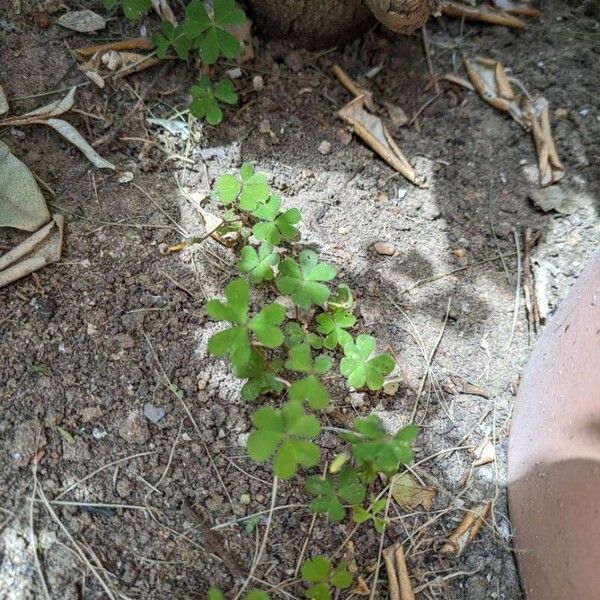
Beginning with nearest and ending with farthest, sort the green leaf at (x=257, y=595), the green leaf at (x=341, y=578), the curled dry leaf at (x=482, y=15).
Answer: the green leaf at (x=257, y=595) < the green leaf at (x=341, y=578) < the curled dry leaf at (x=482, y=15)

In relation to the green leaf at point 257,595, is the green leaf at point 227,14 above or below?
above

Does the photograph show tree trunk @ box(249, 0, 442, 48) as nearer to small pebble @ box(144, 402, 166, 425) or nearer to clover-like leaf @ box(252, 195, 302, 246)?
clover-like leaf @ box(252, 195, 302, 246)

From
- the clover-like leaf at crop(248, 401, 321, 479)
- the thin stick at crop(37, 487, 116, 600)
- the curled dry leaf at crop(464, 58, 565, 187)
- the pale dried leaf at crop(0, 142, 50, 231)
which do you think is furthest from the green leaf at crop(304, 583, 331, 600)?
the curled dry leaf at crop(464, 58, 565, 187)

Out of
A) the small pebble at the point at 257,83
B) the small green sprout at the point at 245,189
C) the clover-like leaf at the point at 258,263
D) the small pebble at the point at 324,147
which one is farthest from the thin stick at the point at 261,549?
the small pebble at the point at 257,83

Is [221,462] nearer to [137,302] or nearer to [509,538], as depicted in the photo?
[137,302]

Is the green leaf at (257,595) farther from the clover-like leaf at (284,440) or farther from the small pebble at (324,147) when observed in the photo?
the small pebble at (324,147)

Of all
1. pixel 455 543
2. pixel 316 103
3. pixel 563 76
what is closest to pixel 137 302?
pixel 316 103

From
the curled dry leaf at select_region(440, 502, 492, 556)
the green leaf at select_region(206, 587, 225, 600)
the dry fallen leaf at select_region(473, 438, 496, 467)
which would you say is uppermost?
the green leaf at select_region(206, 587, 225, 600)
